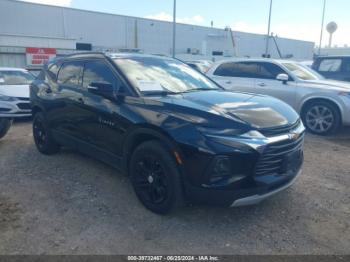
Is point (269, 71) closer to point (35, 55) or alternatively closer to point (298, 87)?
point (298, 87)

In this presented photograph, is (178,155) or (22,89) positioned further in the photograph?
(22,89)

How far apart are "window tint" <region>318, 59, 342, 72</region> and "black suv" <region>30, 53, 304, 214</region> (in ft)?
22.7

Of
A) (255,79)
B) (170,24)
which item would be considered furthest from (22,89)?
(170,24)

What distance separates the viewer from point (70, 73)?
4.76m

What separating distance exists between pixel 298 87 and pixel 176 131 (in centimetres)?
523

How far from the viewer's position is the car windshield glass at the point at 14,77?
896cm

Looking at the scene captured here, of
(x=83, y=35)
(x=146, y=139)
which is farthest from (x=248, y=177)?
(x=83, y=35)

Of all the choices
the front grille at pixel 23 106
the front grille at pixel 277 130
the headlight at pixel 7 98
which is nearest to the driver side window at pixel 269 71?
the front grille at pixel 277 130

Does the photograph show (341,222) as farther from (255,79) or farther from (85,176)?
(255,79)

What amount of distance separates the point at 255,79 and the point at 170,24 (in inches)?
1169

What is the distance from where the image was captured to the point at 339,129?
289 inches

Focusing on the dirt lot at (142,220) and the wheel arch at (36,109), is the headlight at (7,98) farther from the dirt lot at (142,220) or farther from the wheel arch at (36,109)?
the dirt lot at (142,220)

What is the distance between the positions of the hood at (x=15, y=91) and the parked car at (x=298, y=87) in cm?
528

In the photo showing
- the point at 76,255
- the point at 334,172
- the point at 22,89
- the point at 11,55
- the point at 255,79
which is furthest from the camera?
the point at 11,55
